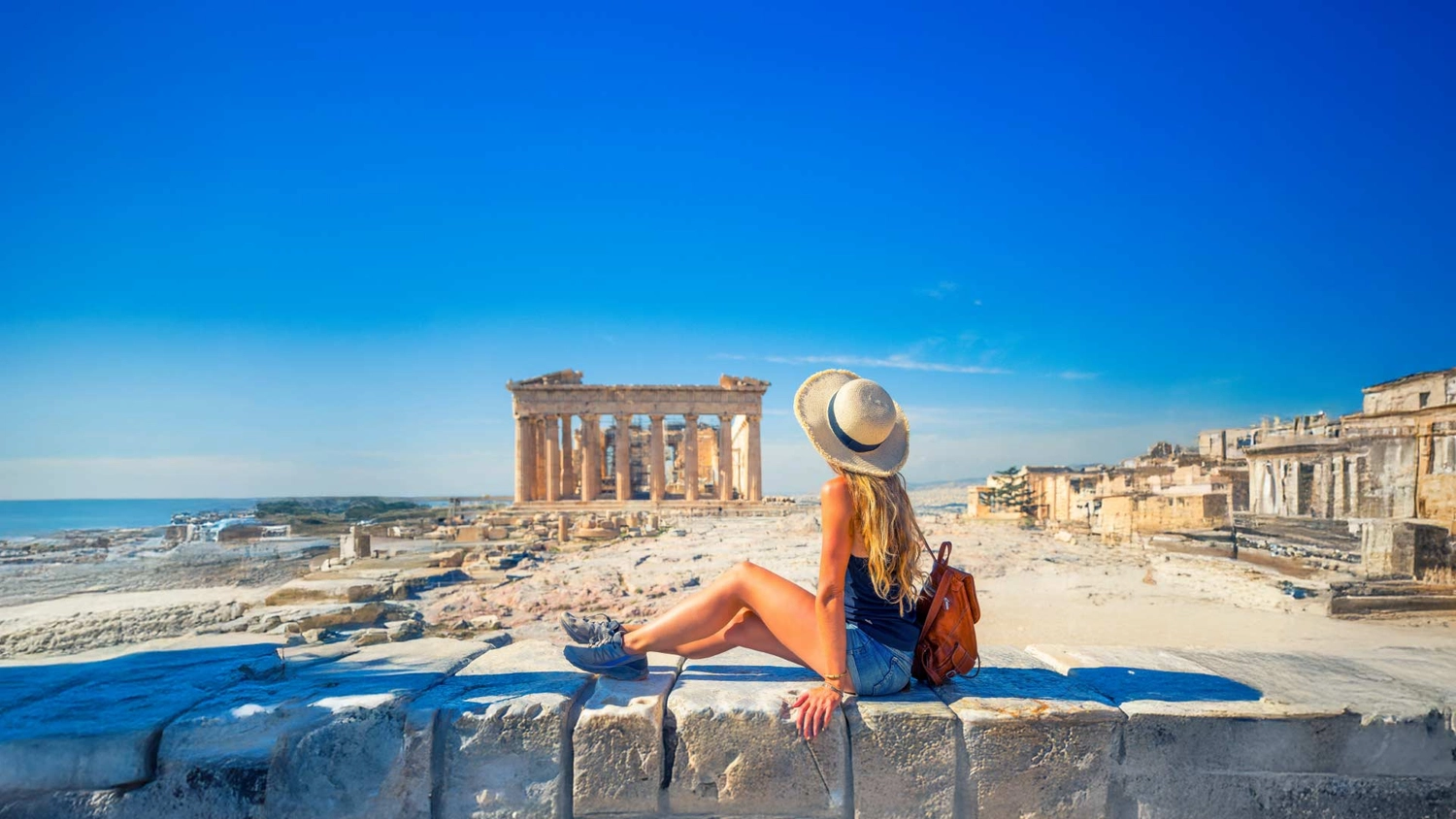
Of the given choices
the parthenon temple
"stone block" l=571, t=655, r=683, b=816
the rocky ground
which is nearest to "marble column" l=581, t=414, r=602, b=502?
the parthenon temple

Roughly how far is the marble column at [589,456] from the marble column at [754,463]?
25.5 ft

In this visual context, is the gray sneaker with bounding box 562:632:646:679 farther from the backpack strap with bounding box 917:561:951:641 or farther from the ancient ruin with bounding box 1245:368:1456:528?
the ancient ruin with bounding box 1245:368:1456:528

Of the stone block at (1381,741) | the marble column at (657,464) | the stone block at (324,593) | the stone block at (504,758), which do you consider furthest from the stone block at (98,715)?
the marble column at (657,464)

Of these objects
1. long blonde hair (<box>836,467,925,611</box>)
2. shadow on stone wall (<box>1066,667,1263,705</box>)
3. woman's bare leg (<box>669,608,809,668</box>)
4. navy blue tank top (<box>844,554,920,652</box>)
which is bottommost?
shadow on stone wall (<box>1066,667,1263,705</box>)

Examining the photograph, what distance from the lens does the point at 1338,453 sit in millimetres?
19438

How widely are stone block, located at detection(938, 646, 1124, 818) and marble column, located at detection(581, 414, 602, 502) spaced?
3629 cm

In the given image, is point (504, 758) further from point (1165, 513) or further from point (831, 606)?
point (1165, 513)

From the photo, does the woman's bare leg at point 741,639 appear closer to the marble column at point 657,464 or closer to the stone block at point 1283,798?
the stone block at point 1283,798

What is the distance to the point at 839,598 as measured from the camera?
2943 millimetres

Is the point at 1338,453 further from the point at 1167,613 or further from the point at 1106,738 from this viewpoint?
the point at 1106,738

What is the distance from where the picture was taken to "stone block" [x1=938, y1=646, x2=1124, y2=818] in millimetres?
2781

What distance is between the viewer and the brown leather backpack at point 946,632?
3107 mm

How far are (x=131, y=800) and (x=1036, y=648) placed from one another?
3.92m

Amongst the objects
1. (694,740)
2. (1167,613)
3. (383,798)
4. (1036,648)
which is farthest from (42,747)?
(1167,613)
